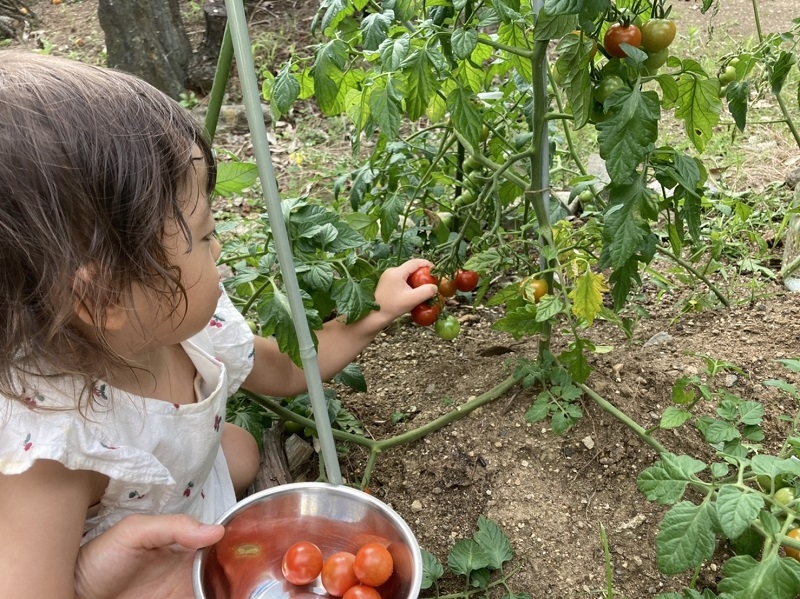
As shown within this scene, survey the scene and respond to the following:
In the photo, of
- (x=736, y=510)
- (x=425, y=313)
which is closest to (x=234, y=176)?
(x=425, y=313)

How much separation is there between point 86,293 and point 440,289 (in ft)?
2.42

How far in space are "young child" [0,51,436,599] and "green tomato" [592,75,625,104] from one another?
629 millimetres

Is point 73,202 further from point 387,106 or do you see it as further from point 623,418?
point 623,418

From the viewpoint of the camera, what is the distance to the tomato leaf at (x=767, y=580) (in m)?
0.98

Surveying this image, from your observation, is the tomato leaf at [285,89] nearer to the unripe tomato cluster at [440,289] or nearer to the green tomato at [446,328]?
the unripe tomato cluster at [440,289]

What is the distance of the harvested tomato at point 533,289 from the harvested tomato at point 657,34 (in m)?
0.46

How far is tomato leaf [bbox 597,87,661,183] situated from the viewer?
3.60ft

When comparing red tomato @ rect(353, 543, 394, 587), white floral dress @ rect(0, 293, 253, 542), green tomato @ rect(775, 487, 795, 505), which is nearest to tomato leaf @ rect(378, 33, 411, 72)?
white floral dress @ rect(0, 293, 253, 542)

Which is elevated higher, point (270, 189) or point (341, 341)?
point (270, 189)

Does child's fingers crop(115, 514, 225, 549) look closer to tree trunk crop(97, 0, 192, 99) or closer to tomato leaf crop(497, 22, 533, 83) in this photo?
tomato leaf crop(497, 22, 533, 83)

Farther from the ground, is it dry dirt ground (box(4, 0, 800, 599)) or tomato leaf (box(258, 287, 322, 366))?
tomato leaf (box(258, 287, 322, 366))

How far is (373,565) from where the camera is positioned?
1204mm

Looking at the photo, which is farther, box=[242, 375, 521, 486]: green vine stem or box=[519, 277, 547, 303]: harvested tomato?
box=[242, 375, 521, 486]: green vine stem

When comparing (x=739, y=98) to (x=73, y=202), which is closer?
(x=73, y=202)
